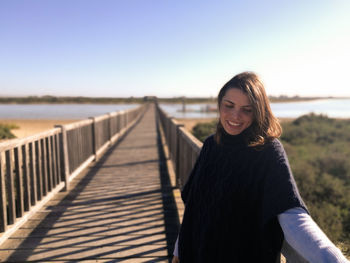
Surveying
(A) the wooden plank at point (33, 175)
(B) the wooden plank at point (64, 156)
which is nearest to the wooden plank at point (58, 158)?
(B) the wooden plank at point (64, 156)

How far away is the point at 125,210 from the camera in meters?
3.85

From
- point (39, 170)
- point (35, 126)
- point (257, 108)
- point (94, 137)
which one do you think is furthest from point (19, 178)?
point (35, 126)

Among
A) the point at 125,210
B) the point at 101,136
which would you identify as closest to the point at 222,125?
the point at 125,210

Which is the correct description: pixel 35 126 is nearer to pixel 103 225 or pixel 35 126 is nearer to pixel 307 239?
pixel 103 225

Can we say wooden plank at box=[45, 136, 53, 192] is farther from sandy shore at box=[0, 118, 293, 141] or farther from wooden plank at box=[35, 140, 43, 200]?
sandy shore at box=[0, 118, 293, 141]

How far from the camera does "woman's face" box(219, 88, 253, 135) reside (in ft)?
4.73

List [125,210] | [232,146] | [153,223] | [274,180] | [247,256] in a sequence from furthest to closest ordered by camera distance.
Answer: [125,210]
[153,223]
[232,146]
[247,256]
[274,180]

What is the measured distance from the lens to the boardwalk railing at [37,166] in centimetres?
284

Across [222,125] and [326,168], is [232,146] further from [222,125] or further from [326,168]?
[326,168]

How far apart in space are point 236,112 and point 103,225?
8.30 ft

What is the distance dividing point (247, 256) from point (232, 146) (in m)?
0.53

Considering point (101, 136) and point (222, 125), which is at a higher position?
point (222, 125)

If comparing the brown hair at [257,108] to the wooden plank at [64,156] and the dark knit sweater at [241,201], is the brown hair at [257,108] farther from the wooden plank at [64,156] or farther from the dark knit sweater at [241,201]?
the wooden plank at [64,156]

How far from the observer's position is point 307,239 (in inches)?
39.8
